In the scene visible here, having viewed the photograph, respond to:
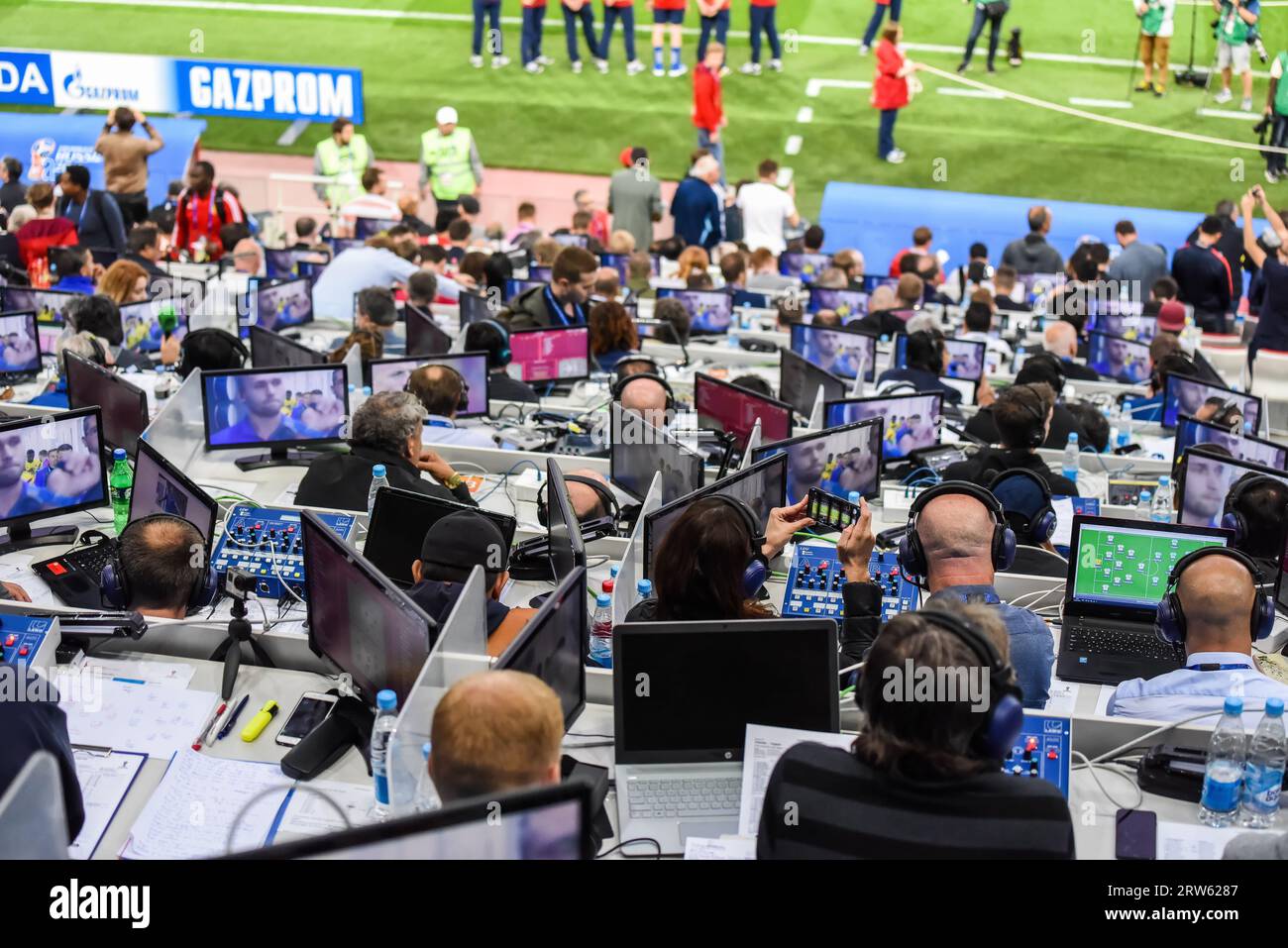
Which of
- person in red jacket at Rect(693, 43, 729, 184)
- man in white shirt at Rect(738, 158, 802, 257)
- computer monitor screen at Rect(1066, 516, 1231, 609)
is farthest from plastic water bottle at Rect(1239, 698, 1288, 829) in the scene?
person in red jacket at Rect(693, 43, 729, 184)

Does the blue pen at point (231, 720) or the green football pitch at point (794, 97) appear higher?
the green football pitch at point (794, 97)

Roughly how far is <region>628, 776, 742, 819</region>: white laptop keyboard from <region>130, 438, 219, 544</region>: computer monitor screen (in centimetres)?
203

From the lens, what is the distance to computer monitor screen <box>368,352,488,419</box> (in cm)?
802

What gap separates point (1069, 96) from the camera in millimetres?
20234

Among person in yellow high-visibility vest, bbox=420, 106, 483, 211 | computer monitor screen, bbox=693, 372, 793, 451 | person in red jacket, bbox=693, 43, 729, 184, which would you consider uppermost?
person in red jacket, bbox=693, 43, 729, 184

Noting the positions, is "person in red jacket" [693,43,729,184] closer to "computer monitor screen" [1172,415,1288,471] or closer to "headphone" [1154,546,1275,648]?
"computer monitor screen" [1172,415,1288,471]

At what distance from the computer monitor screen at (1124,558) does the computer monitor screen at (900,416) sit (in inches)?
82.8

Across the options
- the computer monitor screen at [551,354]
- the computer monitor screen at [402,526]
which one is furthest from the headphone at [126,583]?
the computer monitor screen at [551,354]

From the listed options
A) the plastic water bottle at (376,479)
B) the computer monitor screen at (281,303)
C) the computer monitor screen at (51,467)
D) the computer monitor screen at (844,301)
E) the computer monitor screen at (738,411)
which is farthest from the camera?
the computer monitor screen at (844,301)

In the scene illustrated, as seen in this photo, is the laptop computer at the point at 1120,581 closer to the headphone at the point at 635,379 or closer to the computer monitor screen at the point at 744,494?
the computer monitor screen at the point at 744,494

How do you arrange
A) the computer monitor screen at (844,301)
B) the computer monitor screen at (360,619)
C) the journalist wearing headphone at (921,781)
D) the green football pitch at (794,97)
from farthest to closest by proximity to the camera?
the green football pitch at (794,97) < the computer monitor screen at (844,301) < the computer monitor screen at (360,619) < the journalist wearing headphone at (921,781)

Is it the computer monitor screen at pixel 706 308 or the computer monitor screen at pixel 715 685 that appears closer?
the computer monitor screen at pixel 715 685

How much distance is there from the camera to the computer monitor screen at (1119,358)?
10758mm
